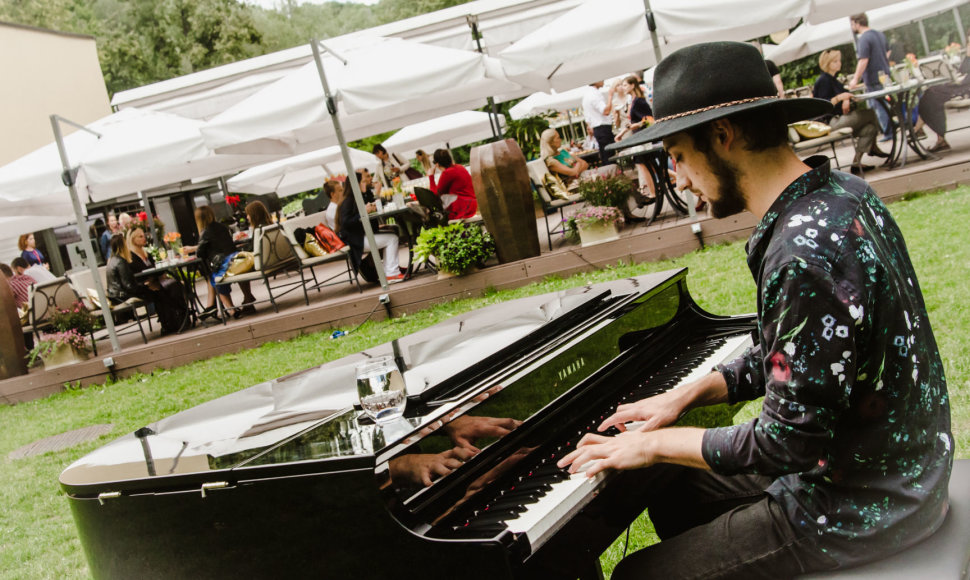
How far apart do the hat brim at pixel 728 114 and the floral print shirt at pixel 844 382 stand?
16 cm

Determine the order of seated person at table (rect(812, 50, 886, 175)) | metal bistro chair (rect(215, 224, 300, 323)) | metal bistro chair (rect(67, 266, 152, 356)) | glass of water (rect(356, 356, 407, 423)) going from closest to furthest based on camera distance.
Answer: glass of water (rect(356, 356, 407, 423)) < seated person at table (rect(812, 50, 886, 175)) < metal bistro chair (rect(215, 224, 300, 323)) < metal bistro chair (rect(67, 266, 152, 356))

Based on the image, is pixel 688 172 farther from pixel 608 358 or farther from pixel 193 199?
pixel 193 199

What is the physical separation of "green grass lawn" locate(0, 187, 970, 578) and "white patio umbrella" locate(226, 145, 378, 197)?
696 centimetres

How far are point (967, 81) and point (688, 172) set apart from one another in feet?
42.9

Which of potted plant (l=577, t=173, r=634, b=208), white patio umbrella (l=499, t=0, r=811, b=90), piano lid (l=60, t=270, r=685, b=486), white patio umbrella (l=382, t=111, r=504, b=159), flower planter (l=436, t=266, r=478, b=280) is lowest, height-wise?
flower planter (l=436, t=266, r=478, b=280)

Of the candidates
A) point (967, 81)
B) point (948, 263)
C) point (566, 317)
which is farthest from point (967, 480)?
point (967, 81)

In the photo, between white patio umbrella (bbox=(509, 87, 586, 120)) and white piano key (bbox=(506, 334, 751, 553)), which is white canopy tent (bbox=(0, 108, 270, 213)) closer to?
white piano key (bbox=(506, 334, 751, 553))

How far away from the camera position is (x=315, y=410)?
267 centimetres

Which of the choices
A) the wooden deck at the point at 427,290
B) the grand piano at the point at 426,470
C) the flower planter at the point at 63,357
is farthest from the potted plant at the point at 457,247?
the grand piano at the point at 426,470

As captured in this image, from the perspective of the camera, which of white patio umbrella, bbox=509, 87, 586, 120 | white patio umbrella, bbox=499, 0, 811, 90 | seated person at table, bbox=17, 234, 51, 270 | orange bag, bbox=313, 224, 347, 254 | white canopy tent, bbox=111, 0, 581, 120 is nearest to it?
white patio umbrella, bbox=499, 0, 811, 90

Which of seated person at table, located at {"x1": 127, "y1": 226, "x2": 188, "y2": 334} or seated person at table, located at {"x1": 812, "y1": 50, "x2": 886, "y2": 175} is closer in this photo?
seated person at table, located at {"x1": 812, "y1": 50, "x2": 886, "y2": 175}

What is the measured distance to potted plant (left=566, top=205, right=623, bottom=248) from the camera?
945 centimetres

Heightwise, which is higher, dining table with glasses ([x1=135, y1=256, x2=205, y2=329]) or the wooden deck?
dining table with glasses ([x1=135, y1=256, x2=205, y2=329])

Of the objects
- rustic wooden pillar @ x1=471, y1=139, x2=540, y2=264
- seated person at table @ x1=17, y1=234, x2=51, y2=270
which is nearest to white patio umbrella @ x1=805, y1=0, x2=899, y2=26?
rustic wooden pillar @ x1=471, y1=139, x2=540, y2=264
